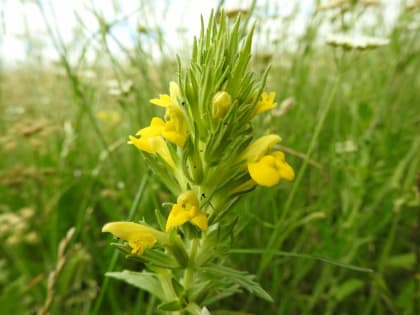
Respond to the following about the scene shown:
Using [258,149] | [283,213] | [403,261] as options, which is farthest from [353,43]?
[258,149]

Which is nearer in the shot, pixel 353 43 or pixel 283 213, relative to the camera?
pixel 283 213

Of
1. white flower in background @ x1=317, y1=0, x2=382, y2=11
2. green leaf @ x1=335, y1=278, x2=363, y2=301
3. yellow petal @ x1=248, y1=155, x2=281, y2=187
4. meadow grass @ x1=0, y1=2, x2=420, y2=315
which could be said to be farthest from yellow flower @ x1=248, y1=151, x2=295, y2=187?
white flower in background @ x1=317, y1=0, x2=382, y2=11

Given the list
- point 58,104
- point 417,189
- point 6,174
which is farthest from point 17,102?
point 417,189

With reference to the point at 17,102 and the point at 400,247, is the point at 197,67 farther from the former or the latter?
the point at 17,102

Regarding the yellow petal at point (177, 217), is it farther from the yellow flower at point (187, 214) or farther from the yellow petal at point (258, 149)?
the yellow petal at point (258, 149)

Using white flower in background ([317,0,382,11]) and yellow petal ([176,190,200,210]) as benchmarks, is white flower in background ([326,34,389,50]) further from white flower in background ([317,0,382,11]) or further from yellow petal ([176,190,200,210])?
yellow petal ([176,190,200,210])

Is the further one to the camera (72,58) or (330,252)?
(72,58)

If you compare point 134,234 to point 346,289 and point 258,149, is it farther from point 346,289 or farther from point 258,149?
point 346,289
